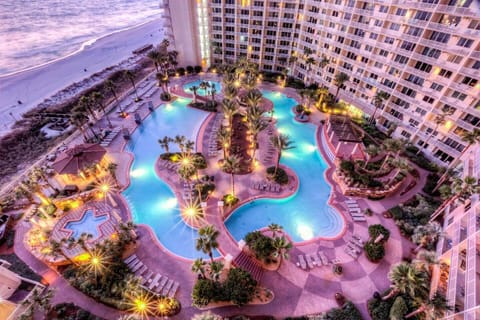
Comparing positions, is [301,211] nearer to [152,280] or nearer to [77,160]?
[152,280]

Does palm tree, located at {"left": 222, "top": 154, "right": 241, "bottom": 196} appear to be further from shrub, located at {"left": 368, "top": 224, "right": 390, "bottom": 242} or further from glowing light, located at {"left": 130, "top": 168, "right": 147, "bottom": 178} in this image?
shrub, located at {"left": 368, "top": 224, "right": 390, "bottom": 242}

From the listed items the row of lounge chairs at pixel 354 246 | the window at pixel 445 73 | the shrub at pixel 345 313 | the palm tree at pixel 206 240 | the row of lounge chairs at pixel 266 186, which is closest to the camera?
the palm tree at pixel 206 240

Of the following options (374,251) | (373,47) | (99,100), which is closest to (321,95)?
(373,47)

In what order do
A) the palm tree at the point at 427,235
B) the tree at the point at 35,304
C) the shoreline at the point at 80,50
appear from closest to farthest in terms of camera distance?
the tree at the point at 35,304
the palm tree at the point at 427,235
the shoreline at the point at 80,50

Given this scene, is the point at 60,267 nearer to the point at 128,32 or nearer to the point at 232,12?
A: the point at 232,12

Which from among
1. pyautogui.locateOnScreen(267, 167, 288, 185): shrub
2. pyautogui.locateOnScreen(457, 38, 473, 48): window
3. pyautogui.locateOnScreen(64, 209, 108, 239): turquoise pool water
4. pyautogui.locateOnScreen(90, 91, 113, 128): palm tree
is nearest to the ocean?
pyautogui.locateOnScreen(90, 91, 113, 128): palm tree

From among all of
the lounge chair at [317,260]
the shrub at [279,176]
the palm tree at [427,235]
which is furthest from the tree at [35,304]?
the palm tree at [427,235]

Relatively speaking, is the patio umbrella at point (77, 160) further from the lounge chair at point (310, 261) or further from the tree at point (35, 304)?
the lounge chair at point (310, 261)
